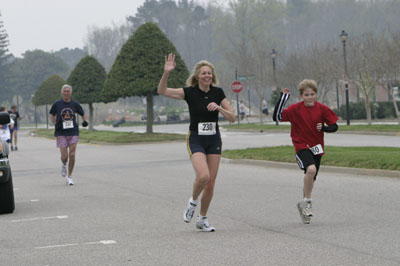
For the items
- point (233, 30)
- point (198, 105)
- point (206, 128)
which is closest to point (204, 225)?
point (206, 128)

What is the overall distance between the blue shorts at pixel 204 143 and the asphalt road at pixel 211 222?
91 centimetres

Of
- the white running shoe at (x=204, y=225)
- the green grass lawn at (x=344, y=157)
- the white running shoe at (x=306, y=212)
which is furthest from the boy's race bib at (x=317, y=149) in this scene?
the green grass lawn at (x=344, y=157)

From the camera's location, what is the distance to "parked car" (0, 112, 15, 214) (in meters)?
10.1

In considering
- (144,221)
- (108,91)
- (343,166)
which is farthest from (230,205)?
(108,91)

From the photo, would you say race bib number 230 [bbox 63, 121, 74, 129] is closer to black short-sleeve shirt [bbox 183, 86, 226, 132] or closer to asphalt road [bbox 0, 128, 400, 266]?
asphalt road [bbox 0, 128, 400, 266]

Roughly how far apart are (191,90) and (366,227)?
2469 mm

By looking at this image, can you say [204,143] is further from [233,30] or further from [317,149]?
[233,30]

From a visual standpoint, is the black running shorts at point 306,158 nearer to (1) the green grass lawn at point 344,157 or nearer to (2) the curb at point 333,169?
(2) the curb at point 333,169

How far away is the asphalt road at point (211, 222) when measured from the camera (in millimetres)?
6754

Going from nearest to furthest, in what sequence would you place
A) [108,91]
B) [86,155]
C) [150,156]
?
[150,156]
[86,155]
[108,91]

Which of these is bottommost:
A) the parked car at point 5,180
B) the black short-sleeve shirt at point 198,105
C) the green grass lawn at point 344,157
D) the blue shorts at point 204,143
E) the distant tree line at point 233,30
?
the green grass lawn at point 344,157

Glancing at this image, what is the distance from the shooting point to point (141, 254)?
690 cm

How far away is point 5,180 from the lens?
10.1 meters

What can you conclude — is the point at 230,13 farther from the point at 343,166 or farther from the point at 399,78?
the point at 343,166
